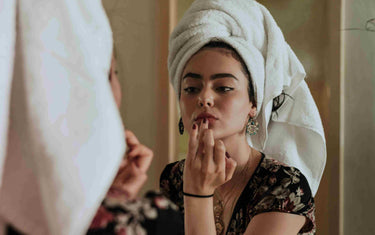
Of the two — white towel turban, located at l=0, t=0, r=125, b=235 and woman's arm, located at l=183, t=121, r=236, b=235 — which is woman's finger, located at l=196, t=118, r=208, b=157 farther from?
white towel turban, located at l=0, t=0, r=125, b=235

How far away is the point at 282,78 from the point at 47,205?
72 cm

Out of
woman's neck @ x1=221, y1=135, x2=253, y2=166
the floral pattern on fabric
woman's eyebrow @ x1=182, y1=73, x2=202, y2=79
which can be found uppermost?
woman's eyebrow @ x1=182, y1=73, x2=202, y2=79

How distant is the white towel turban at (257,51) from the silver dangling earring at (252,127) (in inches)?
0.9

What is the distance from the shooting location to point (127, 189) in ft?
1.13

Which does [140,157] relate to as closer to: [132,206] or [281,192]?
[132,206]

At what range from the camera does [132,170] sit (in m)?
0.36

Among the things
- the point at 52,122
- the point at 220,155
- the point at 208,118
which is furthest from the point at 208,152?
the point at 52,122

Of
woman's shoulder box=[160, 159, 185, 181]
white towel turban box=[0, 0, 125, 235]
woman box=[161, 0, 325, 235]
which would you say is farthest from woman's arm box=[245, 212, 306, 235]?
white towel turban box=[0, 0, 125, 235]

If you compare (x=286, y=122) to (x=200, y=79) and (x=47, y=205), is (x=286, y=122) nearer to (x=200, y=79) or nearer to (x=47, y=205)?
(x=200, y=79)

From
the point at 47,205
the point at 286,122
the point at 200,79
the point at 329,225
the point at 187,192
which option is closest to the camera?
the point at 47,205

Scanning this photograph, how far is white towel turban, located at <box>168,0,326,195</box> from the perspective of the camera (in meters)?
0.86

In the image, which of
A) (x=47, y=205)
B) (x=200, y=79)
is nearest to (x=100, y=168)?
(x=47, y=205)

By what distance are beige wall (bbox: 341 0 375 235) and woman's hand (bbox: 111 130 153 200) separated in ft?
3.31

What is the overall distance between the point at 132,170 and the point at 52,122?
0.11 meters
